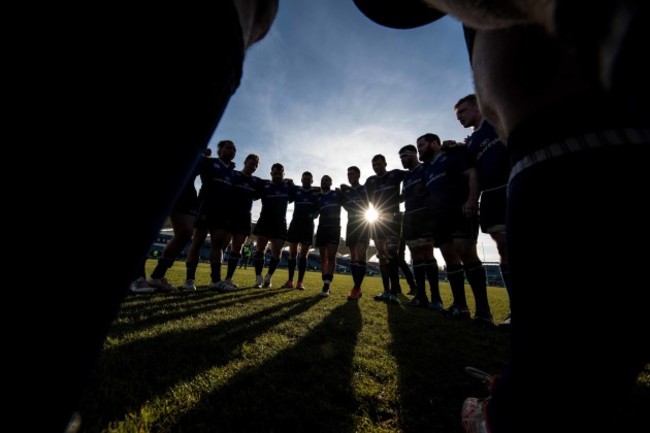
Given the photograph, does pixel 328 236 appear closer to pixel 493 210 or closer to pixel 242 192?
pixel 242 192

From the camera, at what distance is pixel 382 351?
201cm

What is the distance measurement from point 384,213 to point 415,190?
3.57 ft

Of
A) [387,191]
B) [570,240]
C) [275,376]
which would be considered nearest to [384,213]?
[387,191]

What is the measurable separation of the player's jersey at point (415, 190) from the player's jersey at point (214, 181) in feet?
11.4

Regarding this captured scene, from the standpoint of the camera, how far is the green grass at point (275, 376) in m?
1.07

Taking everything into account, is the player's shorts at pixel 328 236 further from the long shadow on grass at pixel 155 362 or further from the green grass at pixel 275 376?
the long shadow on grass at pixel 155 362

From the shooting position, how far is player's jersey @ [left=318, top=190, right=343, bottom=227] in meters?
6.84

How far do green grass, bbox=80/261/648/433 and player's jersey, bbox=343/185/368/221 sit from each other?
13.6ft

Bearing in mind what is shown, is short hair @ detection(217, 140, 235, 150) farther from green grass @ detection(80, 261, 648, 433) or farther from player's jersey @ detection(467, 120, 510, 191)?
player's jersey @ detection(467, 120, 510, 191)

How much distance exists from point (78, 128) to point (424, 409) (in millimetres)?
1484

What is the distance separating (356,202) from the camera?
687 centimetres

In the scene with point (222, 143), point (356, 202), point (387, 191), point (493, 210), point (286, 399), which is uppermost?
point (222, 143)

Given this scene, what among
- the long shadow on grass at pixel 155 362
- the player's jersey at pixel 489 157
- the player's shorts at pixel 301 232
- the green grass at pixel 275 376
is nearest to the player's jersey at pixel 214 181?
the player's shorts at pixel 301 232

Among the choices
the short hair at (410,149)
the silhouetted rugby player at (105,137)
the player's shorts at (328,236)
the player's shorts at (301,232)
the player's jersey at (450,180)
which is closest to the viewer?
the silhouetted rugby player at (105,137)
